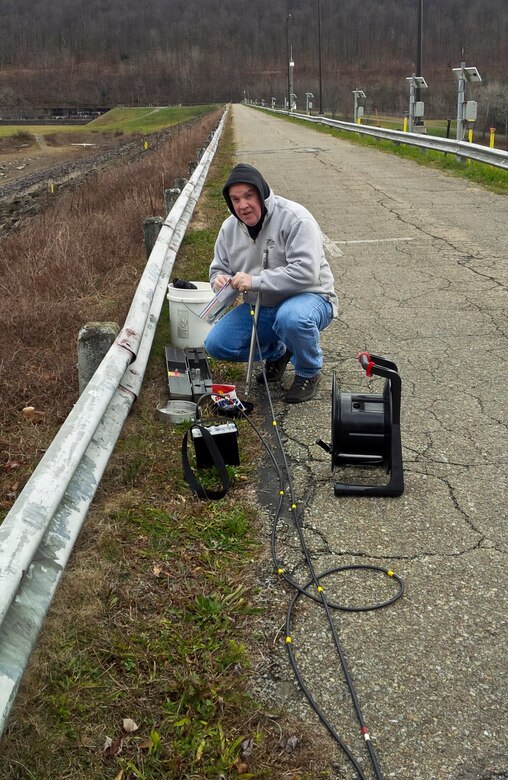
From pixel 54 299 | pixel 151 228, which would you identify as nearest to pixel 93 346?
pixel 151 228

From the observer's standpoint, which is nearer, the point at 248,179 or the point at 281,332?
the point at 248,179

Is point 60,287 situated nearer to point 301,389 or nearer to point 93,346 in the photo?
point 301,389

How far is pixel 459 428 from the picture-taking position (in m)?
4.48

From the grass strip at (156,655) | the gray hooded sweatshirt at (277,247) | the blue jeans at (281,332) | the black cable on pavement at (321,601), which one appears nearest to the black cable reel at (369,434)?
the black cable on pavement at (321,601)

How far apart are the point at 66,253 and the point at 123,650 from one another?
7.38 m

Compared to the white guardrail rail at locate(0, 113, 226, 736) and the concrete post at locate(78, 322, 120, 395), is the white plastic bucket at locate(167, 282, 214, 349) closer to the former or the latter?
the white guardrail rail at locate(0, 113, 226, 736)

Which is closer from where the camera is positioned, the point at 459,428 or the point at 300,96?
the point at 459,428

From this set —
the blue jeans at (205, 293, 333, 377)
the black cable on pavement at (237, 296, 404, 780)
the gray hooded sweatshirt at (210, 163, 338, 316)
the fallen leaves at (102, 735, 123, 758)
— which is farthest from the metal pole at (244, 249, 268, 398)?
the fallen leaves at (102, 735, 123, 758)

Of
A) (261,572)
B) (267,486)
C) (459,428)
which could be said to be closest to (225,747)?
(261,572)

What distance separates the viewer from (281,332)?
16.2 ft

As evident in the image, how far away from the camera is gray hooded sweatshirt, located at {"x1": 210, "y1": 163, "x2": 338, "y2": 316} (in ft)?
15.8

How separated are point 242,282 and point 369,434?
141cm

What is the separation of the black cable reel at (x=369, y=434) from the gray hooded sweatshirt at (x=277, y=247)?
1.13m

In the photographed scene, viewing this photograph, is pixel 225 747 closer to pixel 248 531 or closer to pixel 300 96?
pixel 248 531
